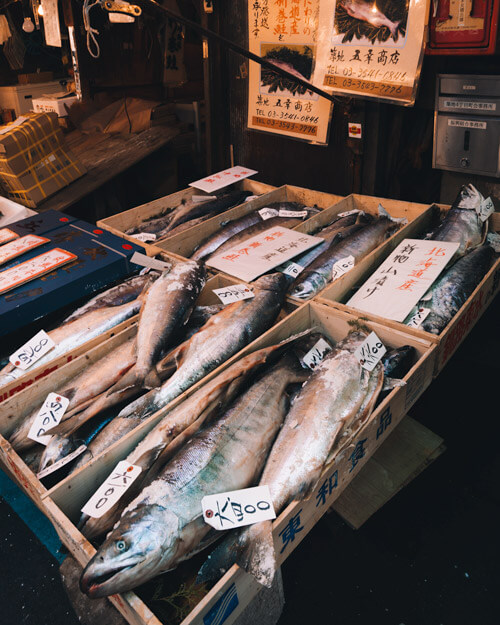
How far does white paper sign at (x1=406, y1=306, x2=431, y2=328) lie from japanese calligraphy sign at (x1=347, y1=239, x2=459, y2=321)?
0.24 feet

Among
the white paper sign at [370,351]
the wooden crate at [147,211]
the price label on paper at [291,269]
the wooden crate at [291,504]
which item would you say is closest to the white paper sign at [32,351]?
the wooden crate at [291,504]

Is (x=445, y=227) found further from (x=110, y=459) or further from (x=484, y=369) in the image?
(x=110, y=459)

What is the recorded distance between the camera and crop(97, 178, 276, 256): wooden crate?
397 cm

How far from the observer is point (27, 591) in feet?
8.84

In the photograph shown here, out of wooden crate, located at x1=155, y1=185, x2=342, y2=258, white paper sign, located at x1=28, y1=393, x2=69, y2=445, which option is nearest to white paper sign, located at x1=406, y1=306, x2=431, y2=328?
wooden crate, located at x1=155, y1=185, x2=342, y2=258

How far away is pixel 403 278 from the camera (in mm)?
2791

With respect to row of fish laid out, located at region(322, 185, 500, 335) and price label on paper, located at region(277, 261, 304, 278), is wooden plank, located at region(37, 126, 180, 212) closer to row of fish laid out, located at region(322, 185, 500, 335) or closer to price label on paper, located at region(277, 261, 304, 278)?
price label on paper, located at region(277, 261, 304, 278)

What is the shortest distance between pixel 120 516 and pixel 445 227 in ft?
9.23

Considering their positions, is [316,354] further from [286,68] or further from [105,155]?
[105,155]

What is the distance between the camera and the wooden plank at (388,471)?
2.81m

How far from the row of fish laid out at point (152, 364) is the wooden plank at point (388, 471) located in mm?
1223

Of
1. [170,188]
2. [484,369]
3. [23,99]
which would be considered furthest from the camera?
[23,99]

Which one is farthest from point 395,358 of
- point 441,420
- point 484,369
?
point 484,369

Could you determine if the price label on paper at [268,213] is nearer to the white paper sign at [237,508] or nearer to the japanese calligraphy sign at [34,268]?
the japanese calligraphy sign at [34,268]
